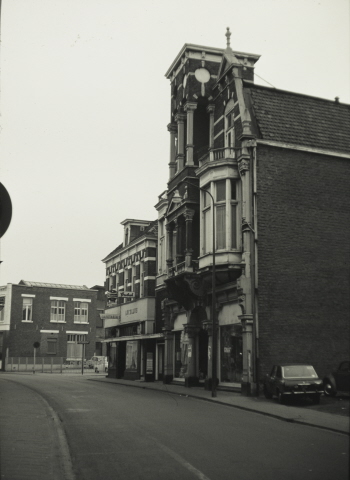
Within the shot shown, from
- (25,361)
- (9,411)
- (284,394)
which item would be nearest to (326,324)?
(284,394)

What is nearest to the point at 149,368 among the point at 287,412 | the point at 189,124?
the point at 189,124

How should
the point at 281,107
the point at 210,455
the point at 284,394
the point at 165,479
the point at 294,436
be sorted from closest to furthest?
the point at 165,479, the point at 210,455, the point at 294,436, the point at 284,394, the point at 281,107

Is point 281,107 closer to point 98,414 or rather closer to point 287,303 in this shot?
point 287,303

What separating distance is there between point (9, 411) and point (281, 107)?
61.5 feet

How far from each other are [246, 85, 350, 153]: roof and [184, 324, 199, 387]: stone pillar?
11.2 meters

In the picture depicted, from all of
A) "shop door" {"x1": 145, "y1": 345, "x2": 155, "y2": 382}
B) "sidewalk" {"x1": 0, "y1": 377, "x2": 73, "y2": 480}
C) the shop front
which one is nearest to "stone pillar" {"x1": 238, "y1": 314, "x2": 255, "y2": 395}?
the shop front

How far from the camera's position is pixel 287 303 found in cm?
2611

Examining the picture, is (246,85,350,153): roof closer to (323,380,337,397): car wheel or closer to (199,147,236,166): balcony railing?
(199,147,236,166): balcony railing

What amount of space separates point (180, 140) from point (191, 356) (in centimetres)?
1238

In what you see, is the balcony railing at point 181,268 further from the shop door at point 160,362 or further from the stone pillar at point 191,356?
the shop door at point 160,362

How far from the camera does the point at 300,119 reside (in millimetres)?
29062

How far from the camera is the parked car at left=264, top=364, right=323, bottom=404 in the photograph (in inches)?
817

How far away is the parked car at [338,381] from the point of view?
74.7ft

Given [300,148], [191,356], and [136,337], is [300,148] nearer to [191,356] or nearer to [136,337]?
[191,356]
